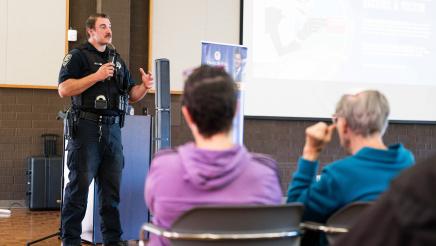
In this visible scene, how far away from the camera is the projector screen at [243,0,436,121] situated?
7.01 metres

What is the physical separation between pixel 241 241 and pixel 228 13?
5677mm

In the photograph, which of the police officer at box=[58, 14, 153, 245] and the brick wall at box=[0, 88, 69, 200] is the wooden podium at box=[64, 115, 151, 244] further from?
the brick wall at box=[0, 88, 69, 200]

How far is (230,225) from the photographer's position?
5.06 feet

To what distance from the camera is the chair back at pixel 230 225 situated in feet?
4.95

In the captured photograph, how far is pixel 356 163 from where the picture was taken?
1.78 meters

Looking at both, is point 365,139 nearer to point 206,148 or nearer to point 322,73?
point 206,148

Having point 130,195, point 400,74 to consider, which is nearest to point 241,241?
point 130,195

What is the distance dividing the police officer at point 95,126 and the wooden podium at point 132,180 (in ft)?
1.37

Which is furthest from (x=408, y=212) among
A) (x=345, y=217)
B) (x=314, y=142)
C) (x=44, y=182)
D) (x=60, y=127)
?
(x=60, y=127)

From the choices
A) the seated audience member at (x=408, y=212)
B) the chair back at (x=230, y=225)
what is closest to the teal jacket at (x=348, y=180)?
the chair back at (x=230, y=225)

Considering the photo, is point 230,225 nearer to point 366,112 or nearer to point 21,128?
point 366,112

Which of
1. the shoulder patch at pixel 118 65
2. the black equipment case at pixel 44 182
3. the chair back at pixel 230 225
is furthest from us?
the black equipment case at pixel 44 182

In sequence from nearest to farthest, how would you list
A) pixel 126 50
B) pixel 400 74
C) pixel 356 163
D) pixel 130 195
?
pixel 356 163, pixel 130 195, pixel 126 50, pixel 400 74

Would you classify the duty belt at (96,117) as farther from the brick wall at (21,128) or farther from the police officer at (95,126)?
the brick wall at (21,128)
